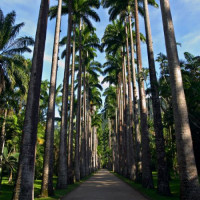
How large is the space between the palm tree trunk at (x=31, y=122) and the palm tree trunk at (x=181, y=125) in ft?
17.2

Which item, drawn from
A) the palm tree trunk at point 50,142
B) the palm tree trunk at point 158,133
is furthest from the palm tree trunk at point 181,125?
the palm tree trunk at point 50,142

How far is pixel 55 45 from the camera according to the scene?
45.8ft

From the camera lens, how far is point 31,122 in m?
7.43

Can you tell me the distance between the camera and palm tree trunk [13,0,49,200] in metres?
6.90

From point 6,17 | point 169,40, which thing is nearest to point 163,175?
point 169,40

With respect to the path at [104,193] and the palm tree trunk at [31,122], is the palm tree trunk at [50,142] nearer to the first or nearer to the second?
the path at [104,193]

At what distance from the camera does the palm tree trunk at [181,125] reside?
6602 mm

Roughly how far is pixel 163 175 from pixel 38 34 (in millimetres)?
9667

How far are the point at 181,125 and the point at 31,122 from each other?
5530 mm

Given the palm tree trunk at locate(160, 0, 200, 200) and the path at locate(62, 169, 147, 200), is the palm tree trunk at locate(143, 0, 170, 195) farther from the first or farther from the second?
the palm tree trunk at locate(160, 0, 200, 200)

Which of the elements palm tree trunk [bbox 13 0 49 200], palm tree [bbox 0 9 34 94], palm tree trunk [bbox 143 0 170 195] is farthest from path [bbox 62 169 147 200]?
palm tree [bbox 0 9 34 94]

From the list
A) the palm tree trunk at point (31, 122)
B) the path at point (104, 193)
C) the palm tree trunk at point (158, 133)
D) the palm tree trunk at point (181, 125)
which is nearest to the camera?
the palm tree trunk at point (181, 125)

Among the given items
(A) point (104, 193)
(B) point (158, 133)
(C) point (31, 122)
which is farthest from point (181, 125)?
(A) point (104, 193)

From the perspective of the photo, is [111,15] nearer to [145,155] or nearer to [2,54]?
[2,54]
